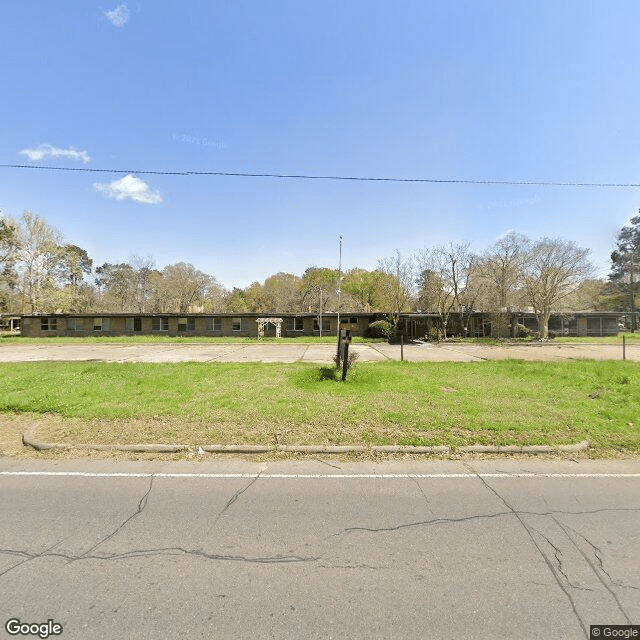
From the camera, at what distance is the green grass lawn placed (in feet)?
19.1

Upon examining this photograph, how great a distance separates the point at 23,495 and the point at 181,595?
2984mm

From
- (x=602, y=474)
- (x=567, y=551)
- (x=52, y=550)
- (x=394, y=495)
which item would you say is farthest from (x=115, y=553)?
(x=602, y=474)

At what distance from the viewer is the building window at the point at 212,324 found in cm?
3650

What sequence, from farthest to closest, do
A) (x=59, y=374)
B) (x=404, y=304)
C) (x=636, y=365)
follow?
(x=404, y=304)
(x=636, y=365)
(x=59, y=374)

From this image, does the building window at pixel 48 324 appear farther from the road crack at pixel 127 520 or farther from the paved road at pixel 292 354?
the road crack at pixel 127 520

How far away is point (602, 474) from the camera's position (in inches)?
180

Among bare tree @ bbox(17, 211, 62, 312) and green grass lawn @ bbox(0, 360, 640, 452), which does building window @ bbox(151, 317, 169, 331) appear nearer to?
bare tree @ bbox(17, 211, 62, 312)

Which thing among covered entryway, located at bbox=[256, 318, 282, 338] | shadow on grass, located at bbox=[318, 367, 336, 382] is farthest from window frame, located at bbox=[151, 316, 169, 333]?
shadow on grass, located at bbox=[318, 367, 336, 382]

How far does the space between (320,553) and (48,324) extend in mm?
45121

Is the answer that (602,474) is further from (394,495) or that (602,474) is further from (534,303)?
(534,303)

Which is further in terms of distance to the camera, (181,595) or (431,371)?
(431,371)

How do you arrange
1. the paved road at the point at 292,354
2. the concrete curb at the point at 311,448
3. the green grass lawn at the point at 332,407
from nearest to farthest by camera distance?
the concrete curb at the point at 311,448 < the green grass lawn at the point at 332,407 < the paved road at the point at 292,354

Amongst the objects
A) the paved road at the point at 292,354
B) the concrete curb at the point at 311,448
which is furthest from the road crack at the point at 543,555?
the paved road at the point at 292,354

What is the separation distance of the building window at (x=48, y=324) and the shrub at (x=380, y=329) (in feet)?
115
